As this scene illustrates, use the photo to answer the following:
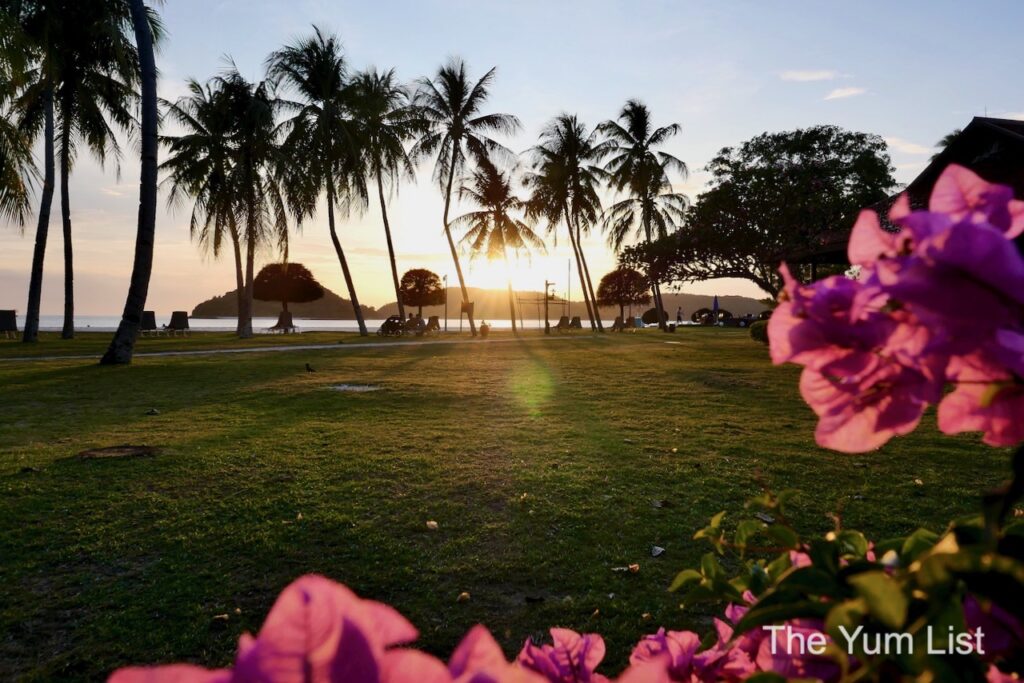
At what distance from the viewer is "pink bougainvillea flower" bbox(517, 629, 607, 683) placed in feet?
2.44

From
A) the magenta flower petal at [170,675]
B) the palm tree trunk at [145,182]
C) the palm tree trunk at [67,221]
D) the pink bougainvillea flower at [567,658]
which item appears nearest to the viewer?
the magenta flower petal at [170,675]

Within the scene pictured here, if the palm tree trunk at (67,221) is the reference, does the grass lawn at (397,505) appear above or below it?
below

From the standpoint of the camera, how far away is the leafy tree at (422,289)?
47906mm

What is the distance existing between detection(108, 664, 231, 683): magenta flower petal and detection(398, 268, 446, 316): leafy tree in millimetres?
47823

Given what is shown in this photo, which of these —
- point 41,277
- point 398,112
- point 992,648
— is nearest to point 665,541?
point 992,648

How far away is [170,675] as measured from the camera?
1.12 feet

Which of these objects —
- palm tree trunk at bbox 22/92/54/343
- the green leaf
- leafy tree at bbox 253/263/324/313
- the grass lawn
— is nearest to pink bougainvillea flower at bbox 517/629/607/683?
the green leaf

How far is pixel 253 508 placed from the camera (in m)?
3.40

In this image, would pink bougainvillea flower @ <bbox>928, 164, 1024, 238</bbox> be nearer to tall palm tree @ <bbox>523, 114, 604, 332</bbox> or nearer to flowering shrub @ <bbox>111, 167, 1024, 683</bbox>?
flowering shrub @ <bbox>111, 167, 1024, 683</bbox>

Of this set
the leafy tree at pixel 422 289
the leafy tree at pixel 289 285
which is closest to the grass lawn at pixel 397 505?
the leafy tree at pixel 422 289

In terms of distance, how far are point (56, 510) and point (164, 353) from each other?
12.7 meters

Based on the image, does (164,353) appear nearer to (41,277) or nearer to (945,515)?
(41,277)

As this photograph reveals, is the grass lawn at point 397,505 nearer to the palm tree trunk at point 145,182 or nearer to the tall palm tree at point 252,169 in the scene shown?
the palm tree trunk at point 145,182

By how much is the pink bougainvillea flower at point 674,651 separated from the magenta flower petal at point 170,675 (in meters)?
0.58
